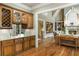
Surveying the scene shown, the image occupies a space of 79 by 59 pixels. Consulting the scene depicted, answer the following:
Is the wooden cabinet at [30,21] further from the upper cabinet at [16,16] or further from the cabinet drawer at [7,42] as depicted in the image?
the cabinet drawer at [7,42]

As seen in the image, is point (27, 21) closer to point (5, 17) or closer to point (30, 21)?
point (30, 21)

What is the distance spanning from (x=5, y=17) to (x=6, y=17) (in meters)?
0.05

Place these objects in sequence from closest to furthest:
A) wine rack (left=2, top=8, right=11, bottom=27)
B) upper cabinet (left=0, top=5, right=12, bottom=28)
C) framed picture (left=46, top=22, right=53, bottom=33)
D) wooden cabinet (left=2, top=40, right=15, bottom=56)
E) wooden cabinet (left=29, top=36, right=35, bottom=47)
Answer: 1. wooden cabinet (left=2, top=40, right=15, bottom=56)
2. upper cabinet (left=0, top=5, right=12, bottom=28)
3. wine rack (left=2, top=8, right=11, bottom=27)
4. wooden cabinet (left=29, top=36, right=35, bottom=47)
5. framed picture (left=46, top=22, right=53, bottom=33)

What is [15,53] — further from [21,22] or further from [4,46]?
[21,22]

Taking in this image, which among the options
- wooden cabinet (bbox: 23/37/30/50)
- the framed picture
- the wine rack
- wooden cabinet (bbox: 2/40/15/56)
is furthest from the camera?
the framed picture

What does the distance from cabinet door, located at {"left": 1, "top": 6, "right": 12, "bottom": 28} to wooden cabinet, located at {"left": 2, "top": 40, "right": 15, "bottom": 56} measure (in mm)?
588

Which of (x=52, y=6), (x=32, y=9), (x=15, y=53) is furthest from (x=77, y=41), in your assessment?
(x=15, y=53)

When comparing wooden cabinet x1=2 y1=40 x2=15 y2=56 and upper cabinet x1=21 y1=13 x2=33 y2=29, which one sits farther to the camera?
upper cabinet x1=21 y1=13 x2=33 y2=29

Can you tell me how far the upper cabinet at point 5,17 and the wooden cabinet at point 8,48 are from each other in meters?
0.58

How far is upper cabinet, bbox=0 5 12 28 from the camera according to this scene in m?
3.65

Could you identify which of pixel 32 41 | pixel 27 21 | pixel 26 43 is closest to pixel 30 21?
pixel 27 21

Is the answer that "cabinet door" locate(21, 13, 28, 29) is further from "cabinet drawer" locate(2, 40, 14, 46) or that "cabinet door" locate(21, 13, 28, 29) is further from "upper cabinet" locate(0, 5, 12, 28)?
"cabinet drawer" locate(2, 40, 14, 46)

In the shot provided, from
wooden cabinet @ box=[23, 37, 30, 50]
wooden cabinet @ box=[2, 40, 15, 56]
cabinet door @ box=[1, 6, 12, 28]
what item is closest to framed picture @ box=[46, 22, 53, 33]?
wooden cabinet @ box=[23, 37, 30, 50]

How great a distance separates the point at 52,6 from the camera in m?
4.75
